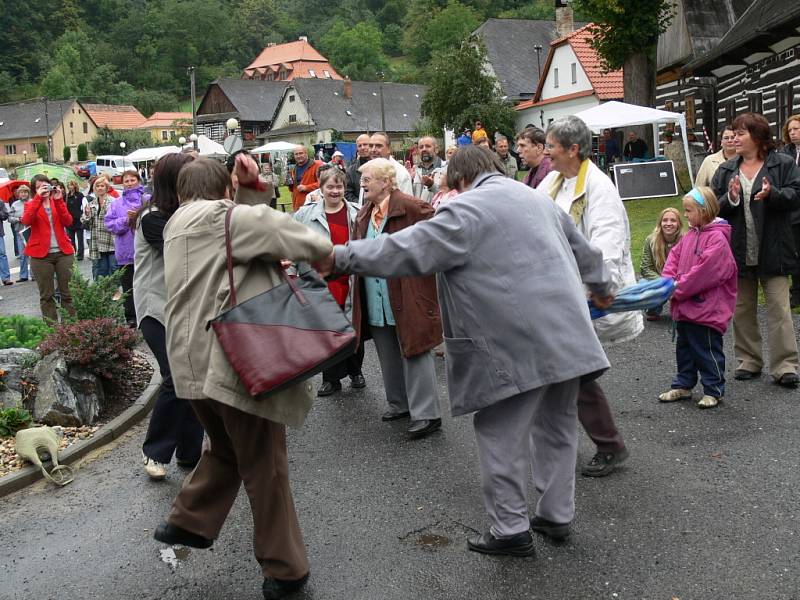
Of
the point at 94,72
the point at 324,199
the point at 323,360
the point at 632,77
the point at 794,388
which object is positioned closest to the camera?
the point at 323,360

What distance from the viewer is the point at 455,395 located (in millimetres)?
3984

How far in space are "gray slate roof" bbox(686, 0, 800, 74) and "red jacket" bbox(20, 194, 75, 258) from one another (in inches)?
528

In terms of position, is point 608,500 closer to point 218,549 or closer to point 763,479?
point 763,479

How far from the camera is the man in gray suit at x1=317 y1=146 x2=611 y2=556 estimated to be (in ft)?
12.2

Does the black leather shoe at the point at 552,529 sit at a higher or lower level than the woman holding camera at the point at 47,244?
lower

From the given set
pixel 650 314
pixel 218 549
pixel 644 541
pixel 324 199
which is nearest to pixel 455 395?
pixel 644 541

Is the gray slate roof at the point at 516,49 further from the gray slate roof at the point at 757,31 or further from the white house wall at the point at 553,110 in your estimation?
the gray slate roof at the point at 757,31

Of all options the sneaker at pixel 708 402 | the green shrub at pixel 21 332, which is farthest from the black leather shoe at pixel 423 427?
the green shrub at pixel 21 332

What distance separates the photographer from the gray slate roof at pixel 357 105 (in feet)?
284

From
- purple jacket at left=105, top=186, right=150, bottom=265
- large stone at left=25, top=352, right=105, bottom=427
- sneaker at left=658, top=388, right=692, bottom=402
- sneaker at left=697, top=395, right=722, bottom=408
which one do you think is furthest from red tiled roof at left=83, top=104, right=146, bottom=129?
sneaker at left=697, top=395, right=722, bottom=408

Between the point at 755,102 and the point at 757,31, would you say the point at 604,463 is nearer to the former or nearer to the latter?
the point at 757,31

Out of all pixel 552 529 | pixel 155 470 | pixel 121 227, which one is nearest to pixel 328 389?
pixel 155 470

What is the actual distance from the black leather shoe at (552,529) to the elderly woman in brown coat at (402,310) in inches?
71.3

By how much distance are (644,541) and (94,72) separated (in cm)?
15063
